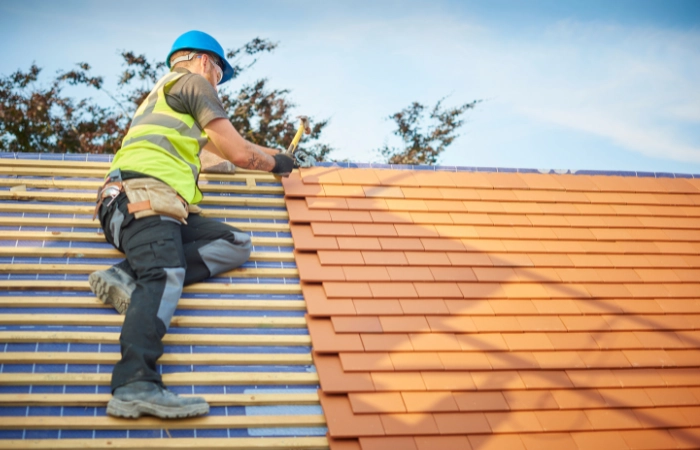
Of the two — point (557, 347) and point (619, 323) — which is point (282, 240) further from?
point (619, 323)

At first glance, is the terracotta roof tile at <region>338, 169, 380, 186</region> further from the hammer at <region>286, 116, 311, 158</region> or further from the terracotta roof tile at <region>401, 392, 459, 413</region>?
the terracotta roof tile at <region>401, 392, 459, 413</region>

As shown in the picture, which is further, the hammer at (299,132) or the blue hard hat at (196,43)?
the hammer at (299,132)

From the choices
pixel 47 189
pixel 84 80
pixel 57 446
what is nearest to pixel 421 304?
pixel 57 446

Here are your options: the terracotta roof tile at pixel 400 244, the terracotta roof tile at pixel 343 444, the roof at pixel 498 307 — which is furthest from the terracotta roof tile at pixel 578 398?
the terracotta roof tile at pixel 400 244

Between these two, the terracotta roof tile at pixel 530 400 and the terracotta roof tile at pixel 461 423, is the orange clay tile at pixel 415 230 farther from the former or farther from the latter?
the terracotta roof tile at pixel 461 423

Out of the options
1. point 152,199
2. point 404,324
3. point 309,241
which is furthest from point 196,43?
point 404,324

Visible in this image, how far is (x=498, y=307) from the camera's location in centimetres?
384

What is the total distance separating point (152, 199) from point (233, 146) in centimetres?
60

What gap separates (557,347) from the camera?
365 centimetres

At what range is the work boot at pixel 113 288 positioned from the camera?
131 inches

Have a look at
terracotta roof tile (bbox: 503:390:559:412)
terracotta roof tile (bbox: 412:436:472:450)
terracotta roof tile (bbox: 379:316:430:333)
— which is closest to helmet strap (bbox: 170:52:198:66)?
terracotta roof tile (bbox: 379:316:430:333)

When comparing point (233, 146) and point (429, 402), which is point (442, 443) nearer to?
point (429, 402)

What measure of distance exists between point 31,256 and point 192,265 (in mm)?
991

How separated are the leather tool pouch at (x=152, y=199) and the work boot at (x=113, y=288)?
35 cm
